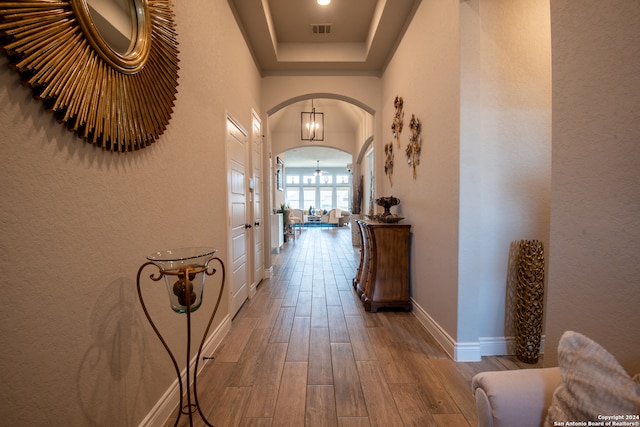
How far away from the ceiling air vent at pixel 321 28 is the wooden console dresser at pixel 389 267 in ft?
9.42

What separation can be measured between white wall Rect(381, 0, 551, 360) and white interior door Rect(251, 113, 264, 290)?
2.53 metres

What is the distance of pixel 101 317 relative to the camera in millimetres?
1058

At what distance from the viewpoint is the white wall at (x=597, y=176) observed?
92 centimetres

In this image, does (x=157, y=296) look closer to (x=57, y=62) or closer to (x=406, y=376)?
(x=57, y=62)

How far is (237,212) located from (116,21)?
2.03m

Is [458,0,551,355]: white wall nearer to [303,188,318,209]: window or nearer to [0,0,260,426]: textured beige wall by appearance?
[0,0,260,426]: textured beige wall

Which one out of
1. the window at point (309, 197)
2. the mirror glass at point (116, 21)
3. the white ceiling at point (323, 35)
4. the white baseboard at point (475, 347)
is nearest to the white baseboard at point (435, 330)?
the white baseboard at point (475, 347)

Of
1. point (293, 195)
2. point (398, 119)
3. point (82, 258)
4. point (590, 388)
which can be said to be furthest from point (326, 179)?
point (590, 388)

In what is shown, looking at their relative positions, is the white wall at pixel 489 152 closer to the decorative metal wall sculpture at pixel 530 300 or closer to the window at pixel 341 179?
the decorative metal wall sculpture at pixel 530 300

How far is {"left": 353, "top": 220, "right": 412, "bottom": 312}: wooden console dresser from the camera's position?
2943mm

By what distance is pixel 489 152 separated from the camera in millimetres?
2053

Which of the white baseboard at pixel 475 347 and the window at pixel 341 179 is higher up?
the window at pixel 341 179

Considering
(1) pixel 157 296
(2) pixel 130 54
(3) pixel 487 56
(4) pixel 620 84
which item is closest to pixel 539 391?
(4) pixel 620 84

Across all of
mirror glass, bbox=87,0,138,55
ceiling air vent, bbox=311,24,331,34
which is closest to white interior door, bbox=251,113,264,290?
ceiling air vent, bbox=311,24,331,34
